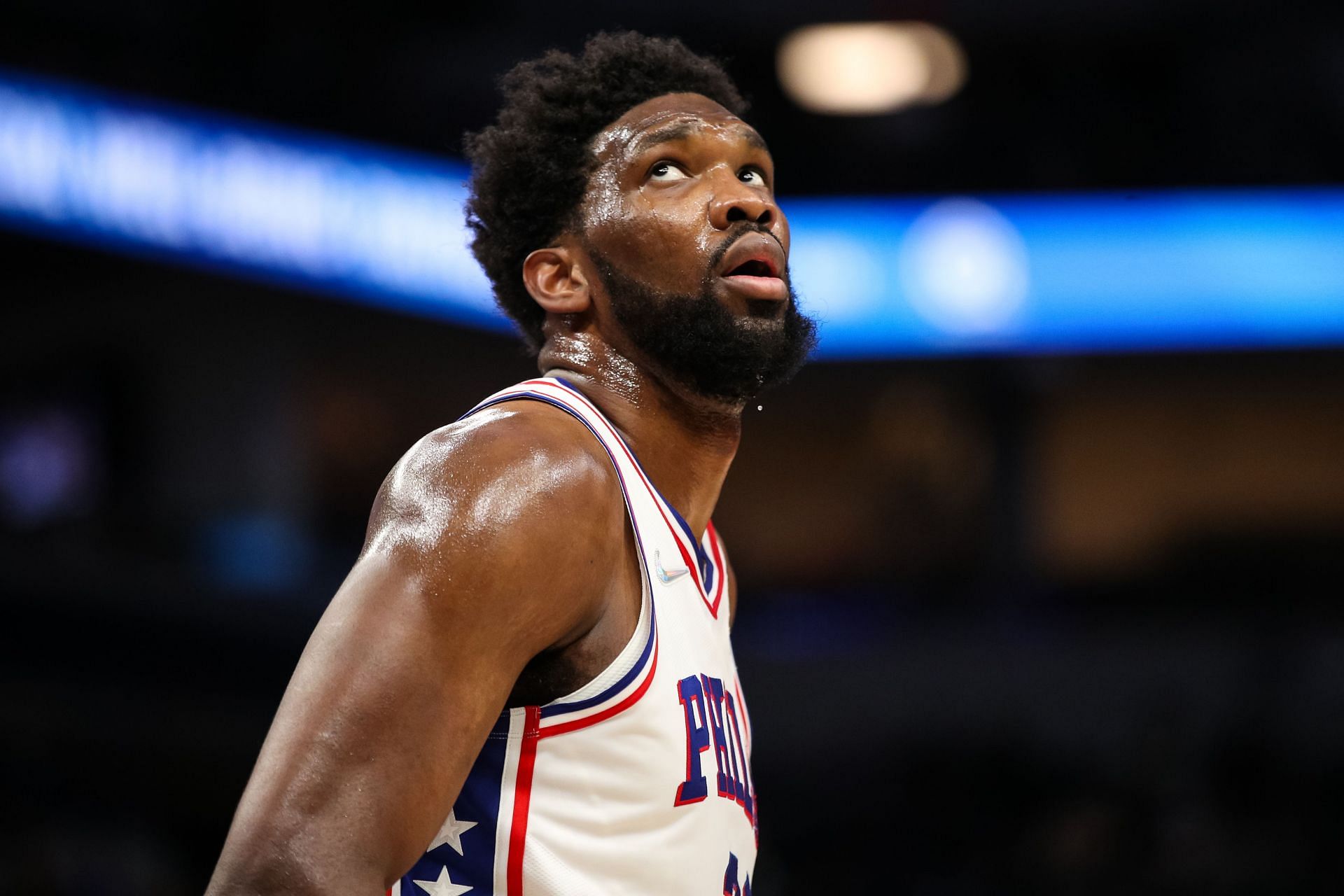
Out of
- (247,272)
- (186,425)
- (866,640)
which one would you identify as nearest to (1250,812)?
(866,640)

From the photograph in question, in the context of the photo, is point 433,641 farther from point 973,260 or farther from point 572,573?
point 973,260

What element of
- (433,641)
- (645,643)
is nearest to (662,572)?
(645,643)

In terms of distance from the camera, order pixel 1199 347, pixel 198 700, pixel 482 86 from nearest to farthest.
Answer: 1. pixel 198 700
2. pixel 1199 347
3. pixel 482 86

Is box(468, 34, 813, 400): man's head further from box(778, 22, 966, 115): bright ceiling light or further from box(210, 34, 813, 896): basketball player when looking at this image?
box(778, 22, 966, 115): bright ceiling light

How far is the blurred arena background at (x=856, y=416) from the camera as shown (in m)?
7.79

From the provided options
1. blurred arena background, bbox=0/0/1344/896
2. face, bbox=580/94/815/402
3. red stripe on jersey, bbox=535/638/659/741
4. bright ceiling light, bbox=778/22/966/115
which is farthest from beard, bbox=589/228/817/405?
bright ceiling light, bbox=778/22/966/115

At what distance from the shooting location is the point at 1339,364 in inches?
489

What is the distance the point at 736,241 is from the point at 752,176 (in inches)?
9.8

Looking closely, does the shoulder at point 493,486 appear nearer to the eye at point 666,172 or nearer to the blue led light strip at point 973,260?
the eye at point 666,172

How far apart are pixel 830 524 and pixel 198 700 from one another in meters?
6.45

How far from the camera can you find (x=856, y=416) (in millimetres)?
13188

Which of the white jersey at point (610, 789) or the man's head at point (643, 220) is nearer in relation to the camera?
the white jersey at point (610, 789)

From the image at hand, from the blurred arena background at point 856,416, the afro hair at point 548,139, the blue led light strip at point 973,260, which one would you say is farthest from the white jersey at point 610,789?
the blue led light strip at point 973,260

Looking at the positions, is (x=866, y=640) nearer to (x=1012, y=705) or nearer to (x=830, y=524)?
(x=1012, y=705)
